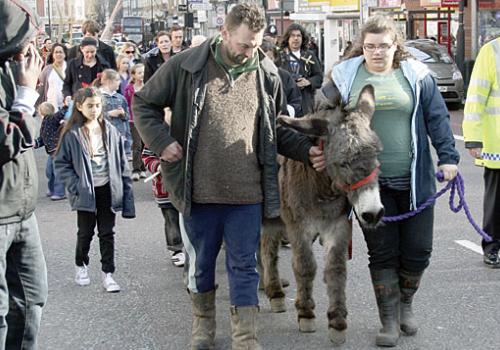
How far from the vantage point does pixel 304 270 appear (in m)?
5.78

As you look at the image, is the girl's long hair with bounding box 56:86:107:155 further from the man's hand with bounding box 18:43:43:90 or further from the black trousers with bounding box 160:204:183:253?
the man's hand with bounding box 18:43:43:90

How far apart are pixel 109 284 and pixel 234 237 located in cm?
221

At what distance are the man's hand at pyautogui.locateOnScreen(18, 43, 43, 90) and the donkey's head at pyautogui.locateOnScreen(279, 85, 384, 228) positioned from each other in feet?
5.17

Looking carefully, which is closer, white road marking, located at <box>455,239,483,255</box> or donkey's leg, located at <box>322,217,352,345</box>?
donkey's leg, located at <box>322,217,352,345</box>

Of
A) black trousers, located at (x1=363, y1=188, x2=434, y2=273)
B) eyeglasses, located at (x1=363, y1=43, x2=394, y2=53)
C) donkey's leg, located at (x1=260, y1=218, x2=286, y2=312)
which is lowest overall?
donkey's leg, located at (x1=260, y1=218, x2=286, y2=312)

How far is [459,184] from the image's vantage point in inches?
235

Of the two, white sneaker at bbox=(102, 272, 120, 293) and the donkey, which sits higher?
the donkey

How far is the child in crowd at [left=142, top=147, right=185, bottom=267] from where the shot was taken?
720cm

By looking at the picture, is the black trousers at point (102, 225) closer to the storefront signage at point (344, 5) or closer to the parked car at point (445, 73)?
the parked car at point (445, 73)

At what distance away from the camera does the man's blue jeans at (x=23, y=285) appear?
4.39 metres

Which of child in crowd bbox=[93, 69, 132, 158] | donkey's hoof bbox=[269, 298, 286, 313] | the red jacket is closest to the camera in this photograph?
donkey's hoof bbox=[269, 298, 286, 313]

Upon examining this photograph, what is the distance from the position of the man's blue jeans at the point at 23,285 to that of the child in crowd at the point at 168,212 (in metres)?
2.63

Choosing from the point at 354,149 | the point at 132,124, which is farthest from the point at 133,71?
the point at 354,149

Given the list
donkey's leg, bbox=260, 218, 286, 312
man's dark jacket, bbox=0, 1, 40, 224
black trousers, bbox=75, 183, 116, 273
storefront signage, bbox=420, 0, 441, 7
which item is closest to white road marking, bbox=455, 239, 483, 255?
donkey's leg, bbox=260, 218, 286, 312
